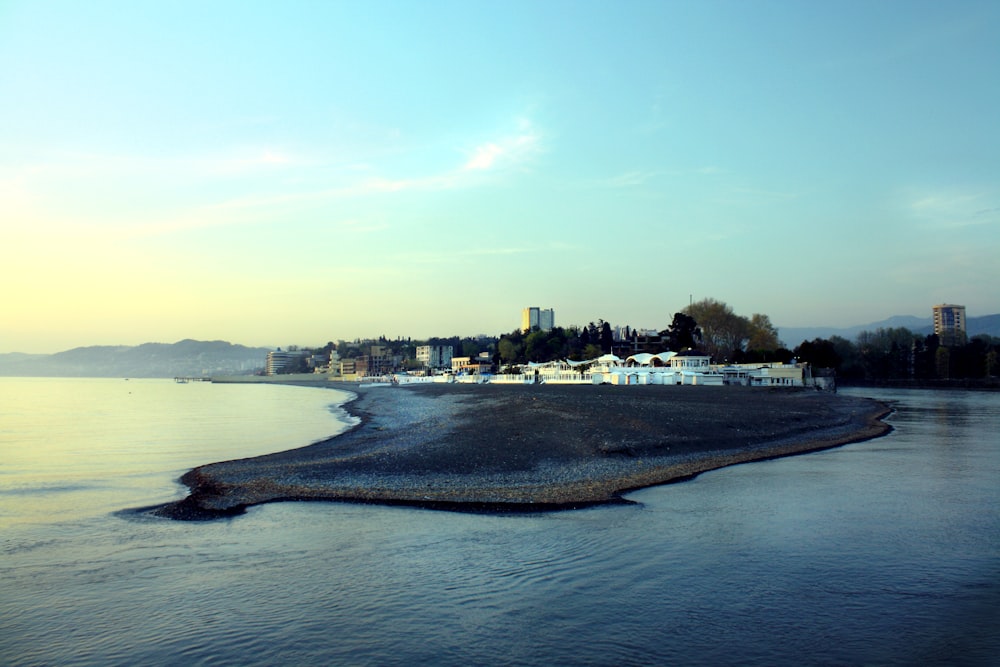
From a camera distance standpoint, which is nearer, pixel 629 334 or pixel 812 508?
pixel 812 508

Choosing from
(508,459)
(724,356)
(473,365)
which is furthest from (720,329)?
(508,459)

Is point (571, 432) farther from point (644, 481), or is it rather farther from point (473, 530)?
point (473, 530)

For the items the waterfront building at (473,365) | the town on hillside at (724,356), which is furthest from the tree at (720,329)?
the waterfront building at (473,365)

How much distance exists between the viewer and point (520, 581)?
1038 cm

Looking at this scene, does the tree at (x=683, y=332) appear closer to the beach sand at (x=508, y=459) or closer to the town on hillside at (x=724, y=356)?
the town on hillside at (x=724, y=356)

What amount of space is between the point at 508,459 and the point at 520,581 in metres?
10.7

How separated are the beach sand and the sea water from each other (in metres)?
1.08

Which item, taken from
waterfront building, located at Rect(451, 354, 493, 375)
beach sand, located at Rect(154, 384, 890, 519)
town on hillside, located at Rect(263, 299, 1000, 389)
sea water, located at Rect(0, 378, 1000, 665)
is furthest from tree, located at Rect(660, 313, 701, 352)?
sea water, located at Rect(0, 378, 1000, 665)

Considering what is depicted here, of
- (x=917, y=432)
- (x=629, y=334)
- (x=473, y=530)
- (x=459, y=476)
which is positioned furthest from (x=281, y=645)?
(x=629, y=334)

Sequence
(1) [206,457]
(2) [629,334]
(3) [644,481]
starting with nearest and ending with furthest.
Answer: (3) [644,481], (1) [206,457], (2) [629,334]

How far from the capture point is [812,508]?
1570 cm

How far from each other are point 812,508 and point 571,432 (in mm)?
11618

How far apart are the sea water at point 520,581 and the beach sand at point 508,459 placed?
1.08 m

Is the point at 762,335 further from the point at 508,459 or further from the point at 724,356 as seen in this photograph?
the point at 508,459
